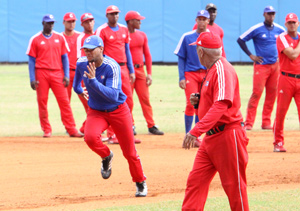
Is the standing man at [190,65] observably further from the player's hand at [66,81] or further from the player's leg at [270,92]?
the player's leg at [270,92]

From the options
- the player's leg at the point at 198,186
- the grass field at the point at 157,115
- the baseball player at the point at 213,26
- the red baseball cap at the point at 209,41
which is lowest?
the grass field at the point at 157,115

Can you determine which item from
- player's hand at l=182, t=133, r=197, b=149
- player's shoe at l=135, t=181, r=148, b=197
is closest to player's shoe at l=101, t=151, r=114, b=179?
player's shoe at l=135, t=181, r=148, b=197

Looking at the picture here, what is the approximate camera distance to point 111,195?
8.67 m

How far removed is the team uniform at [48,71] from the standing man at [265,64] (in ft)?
14.3

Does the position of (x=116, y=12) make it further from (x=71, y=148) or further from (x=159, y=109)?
(x=159, y=109)

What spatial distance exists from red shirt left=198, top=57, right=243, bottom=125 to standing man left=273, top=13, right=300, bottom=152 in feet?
17.3

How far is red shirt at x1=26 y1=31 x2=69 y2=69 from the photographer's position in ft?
46.1

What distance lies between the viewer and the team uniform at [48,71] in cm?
1406

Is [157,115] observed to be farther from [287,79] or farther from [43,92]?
[287,79]

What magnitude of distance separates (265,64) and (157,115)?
13.2 ft

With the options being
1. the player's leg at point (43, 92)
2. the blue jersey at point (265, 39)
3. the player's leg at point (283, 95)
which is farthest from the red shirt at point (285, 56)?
the player's leg at point (43, 92)

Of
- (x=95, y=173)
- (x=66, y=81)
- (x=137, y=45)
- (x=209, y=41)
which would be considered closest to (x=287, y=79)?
(x=95, y=173)

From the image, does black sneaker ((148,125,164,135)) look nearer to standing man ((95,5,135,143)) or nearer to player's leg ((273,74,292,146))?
standing man ((95,5,135,143))

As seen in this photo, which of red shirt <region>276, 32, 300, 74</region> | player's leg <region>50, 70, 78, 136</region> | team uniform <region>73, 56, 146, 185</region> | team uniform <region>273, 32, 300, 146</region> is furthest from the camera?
player's leg <region>50, 70, 78, 136</region>
